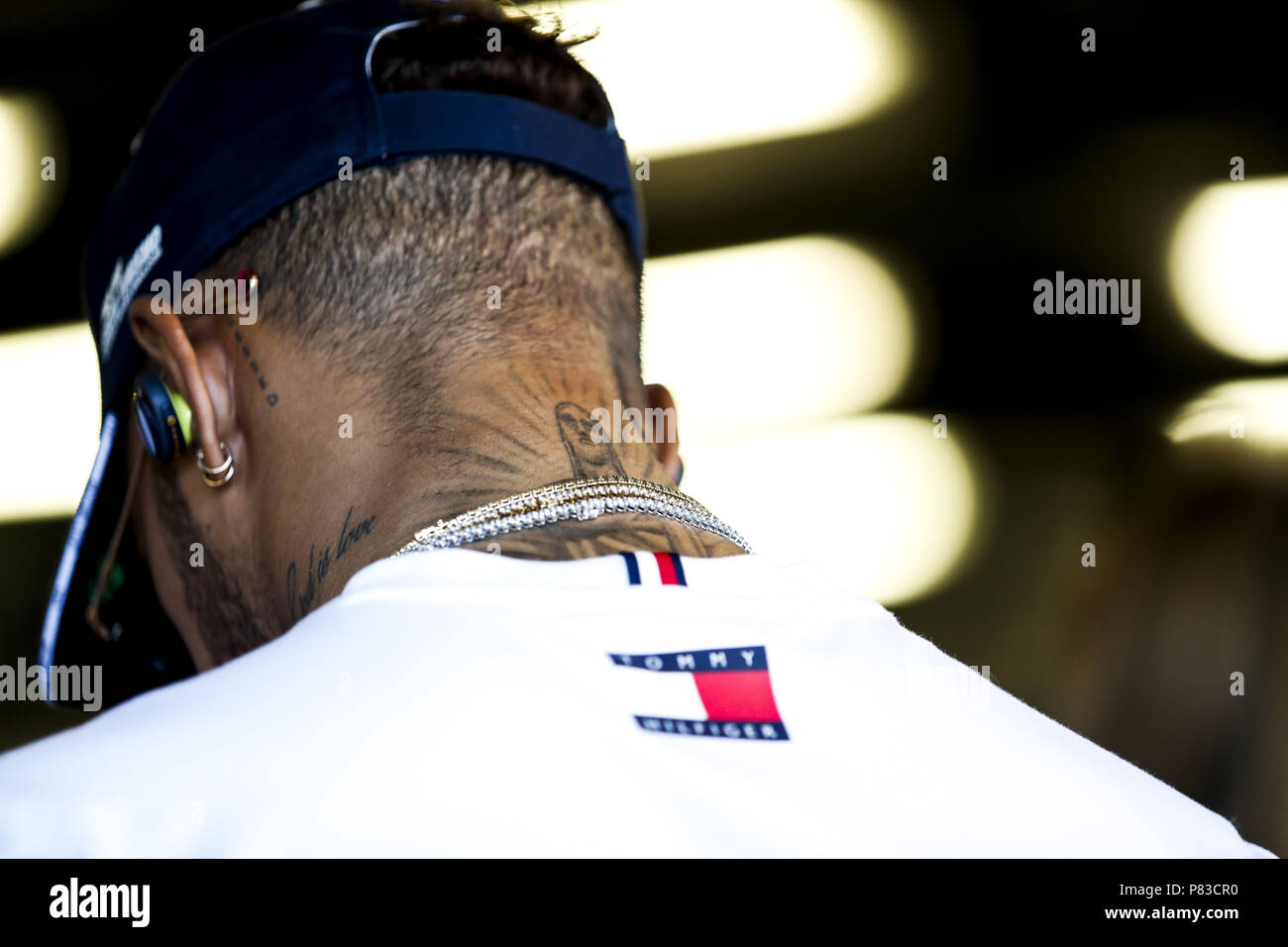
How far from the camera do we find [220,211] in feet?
3.30

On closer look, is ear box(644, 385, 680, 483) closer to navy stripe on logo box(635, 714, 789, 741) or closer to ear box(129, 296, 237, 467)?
ear box(129, 296, 237, 467)

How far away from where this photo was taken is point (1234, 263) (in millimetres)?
3523

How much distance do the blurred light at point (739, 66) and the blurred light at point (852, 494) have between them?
1108 millimetres

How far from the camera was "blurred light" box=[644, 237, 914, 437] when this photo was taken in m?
3.62

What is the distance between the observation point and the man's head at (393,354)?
0.88 m

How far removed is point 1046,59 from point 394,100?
2.62 meters

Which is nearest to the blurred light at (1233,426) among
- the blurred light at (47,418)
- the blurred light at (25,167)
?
the blurred light at (25,167)

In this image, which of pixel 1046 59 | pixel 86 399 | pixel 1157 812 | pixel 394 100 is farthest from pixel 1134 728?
pixel 86 399

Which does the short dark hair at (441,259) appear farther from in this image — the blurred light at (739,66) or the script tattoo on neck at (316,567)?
the blurred light at (739,66)

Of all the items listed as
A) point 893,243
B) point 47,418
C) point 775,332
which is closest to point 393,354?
point 893,243

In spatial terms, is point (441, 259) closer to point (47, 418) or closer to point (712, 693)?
point (712, 693)

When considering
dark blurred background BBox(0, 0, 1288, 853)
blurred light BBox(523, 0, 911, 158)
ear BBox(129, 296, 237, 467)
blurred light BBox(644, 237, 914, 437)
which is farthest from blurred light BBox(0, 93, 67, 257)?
ear BBox(129, 296, 237, 467)
